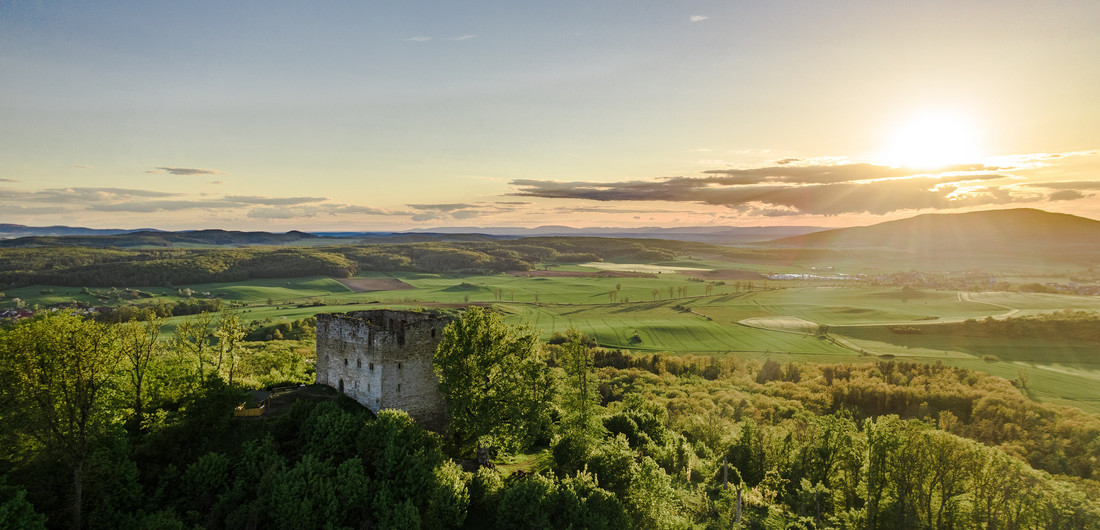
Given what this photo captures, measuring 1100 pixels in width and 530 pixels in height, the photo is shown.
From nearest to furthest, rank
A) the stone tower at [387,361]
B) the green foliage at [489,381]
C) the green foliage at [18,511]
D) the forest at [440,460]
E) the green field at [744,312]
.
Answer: the green foliage at [18,511], the forest at [440,460], the green foliage at [489,381], the stone tower at [387,361], the green field at [744,312]

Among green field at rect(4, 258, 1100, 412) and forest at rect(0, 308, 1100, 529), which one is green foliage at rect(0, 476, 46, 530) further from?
green field at rect(4, 258, 1100, 412)

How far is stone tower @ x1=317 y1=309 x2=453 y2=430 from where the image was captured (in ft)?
106

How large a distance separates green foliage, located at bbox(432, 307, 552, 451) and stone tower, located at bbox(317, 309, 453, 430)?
1.70m

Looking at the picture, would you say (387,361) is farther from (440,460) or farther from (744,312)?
(744,312)

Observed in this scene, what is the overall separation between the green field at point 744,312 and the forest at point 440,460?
25983mm

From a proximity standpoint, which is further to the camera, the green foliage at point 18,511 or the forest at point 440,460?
the forest at point 440,460

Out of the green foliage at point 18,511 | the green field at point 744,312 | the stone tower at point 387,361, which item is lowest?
the green field at point 744,312

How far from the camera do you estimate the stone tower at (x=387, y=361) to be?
32375 millimetres

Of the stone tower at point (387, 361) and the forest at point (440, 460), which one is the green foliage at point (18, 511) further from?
the stone tower at point (387, 361)

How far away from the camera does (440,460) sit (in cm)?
2930

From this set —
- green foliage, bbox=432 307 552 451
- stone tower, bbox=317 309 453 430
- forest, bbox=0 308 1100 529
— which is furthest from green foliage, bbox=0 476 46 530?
green foliage, bbox=432 307 552 451

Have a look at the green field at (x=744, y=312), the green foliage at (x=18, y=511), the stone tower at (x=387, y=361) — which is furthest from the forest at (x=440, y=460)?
the green field at (x=744, y=312)

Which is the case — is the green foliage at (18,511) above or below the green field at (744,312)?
above

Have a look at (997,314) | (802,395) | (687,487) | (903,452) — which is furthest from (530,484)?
(997,314)
